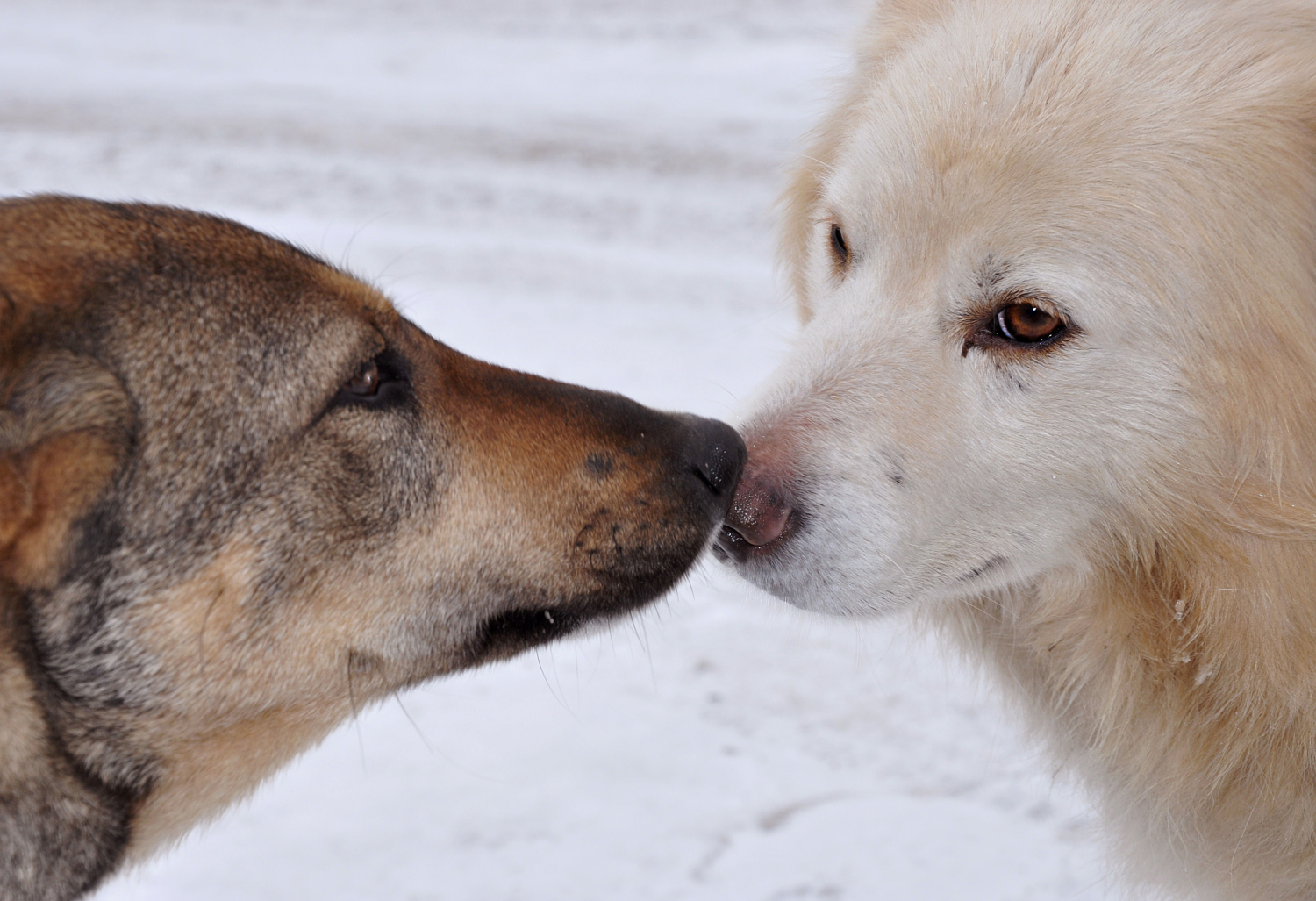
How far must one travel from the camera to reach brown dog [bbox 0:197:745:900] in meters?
1.93

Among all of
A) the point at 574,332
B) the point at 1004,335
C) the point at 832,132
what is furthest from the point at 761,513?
the point at 574,332

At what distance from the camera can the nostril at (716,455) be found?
2.37 metres

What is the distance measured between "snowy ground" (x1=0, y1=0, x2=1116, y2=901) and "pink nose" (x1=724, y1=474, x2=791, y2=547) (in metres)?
0.31

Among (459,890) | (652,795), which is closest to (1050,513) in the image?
(652,795)

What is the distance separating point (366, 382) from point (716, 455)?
0.70 m

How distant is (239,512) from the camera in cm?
210

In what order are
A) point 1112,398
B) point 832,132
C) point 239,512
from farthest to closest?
point 832,132, point 1112,398, point 239,512

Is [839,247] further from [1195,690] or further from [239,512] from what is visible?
[239,512]

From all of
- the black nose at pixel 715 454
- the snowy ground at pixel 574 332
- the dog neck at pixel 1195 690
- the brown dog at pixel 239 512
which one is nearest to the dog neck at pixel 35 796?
the brown dog at pixel 239 512

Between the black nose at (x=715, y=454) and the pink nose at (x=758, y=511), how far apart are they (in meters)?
0.03

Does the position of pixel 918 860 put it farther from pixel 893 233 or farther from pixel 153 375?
pixel 153 375

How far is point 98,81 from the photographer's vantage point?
8102mm

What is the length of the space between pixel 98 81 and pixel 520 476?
7.25 meters

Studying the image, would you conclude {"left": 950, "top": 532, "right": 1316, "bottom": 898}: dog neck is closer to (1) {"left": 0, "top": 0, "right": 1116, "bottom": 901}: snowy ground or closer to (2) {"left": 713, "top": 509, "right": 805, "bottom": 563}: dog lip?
(1) {"left": 0, "top": 0, "right": 1116, "bottom": 901}: snowy ground
